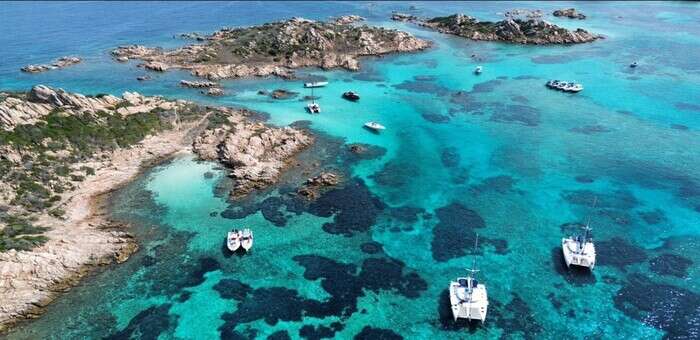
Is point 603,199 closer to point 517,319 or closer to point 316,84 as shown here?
point 517,319

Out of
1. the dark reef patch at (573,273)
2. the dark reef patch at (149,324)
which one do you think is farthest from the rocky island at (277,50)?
the dark reef patch at (573,273)

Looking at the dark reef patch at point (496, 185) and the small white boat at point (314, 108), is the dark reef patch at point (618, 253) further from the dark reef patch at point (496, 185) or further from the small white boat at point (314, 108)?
the small white boat at point (314, 108)

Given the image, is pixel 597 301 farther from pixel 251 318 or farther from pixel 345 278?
pixel 251 318

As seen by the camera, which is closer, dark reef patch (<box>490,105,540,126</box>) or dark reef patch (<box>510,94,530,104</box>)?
dark reef patch (<box>490,105,540,126</box>)

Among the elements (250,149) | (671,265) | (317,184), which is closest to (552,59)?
(671,265)

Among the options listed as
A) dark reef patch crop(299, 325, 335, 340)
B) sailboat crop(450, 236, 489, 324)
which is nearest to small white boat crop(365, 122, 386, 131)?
sailboat crop(450, 236, 489, 324)

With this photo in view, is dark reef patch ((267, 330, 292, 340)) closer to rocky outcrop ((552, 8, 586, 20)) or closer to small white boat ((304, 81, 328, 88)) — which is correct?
small white boat ((304, 81, 328, 88))
